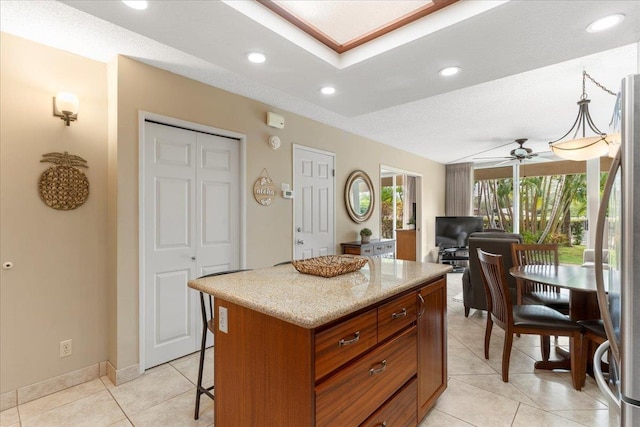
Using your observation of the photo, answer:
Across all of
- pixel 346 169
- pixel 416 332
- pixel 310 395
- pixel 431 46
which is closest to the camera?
pixel 310 395

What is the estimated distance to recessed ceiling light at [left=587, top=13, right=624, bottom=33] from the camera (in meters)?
1.62

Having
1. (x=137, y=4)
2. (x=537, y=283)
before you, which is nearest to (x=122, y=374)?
(x=137, y=4)

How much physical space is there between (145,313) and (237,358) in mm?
1554

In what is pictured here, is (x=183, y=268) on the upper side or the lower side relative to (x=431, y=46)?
lower

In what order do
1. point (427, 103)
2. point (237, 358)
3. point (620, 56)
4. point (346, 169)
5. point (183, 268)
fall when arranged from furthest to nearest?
1. point (346, 169)
2. point (427, 103)
3. point (183, 268)
4. point (620, 56)
5. point (237, 358)

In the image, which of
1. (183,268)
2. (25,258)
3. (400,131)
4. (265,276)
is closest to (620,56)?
(400,131)

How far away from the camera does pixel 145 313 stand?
256 centimetres

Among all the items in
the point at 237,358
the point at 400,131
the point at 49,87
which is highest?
the point at 400,131

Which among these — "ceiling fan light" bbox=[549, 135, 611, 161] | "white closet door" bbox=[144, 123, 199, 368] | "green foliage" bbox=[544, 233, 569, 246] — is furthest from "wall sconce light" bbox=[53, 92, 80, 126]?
"green foliage" bbox=[544, 233, 569, 246]

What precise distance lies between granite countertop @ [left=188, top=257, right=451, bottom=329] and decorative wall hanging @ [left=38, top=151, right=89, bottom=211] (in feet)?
4.71

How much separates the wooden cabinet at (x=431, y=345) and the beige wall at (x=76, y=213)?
A: 86.8 inches

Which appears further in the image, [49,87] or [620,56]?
[620,56]

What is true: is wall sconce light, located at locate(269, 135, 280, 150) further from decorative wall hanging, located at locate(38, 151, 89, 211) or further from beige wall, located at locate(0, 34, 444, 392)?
decorative wall hanging, located at locate(38, 151, 89, 211)

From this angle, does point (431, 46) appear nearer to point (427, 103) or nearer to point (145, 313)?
point (427, 103)
